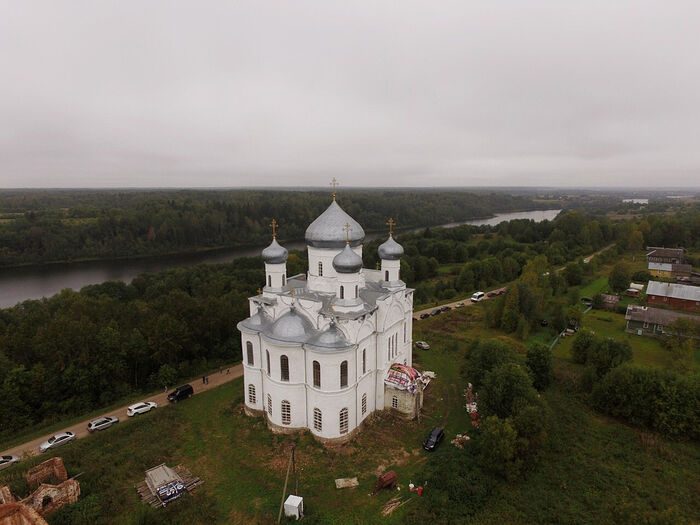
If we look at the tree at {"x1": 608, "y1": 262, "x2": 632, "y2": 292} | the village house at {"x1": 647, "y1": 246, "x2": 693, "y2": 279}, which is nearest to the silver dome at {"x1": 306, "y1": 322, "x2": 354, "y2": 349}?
the tree at {"x1": 608, "y1": 262, "x2": 632, "y2": 292}

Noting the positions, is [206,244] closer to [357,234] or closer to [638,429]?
[357,234]

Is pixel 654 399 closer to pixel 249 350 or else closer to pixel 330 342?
pixel 330 342

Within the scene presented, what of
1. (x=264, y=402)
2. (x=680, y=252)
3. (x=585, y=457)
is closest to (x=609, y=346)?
(x=585, y=457)

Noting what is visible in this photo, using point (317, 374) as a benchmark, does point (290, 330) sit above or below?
above

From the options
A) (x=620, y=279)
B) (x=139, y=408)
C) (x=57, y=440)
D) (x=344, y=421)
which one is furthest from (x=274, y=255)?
(x=620, y=279)

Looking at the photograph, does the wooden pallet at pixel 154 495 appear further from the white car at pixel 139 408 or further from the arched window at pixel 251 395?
the white car at pixel 139 408
